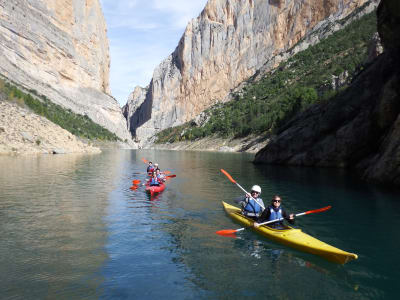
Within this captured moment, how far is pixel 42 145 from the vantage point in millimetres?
61906

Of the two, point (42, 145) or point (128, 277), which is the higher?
point (42, 145)

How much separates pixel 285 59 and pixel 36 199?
145112 mm

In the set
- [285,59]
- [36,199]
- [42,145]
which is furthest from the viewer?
[285,59]

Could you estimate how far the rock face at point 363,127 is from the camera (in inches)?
1034

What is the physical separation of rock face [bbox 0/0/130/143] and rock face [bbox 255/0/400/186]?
302 feet

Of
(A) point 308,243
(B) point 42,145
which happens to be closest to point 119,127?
(B) point 42,145

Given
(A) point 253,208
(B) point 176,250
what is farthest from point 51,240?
(A) point 253,208

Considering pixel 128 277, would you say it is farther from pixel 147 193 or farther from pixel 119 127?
pixel 119 127

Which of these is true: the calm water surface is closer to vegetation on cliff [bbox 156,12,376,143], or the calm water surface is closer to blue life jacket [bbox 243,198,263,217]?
blue life jacket [bbox 243,198,263,217]

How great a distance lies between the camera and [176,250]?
11781 mm

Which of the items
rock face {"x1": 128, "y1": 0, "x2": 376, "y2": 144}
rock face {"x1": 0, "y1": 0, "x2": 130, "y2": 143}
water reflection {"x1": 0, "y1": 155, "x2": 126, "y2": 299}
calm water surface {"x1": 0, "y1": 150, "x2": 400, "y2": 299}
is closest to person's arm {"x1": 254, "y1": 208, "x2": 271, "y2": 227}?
calm water surface {"x1": 0, "y1": 150, "x2": 400, "y2": 299}

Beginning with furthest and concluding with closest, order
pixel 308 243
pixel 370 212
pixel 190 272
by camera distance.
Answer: pixel 370 212 < pixel 308 243 < pixel 190 272

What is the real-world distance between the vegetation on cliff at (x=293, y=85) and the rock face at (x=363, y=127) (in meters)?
36.3

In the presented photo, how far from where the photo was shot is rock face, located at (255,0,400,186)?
2627cm
